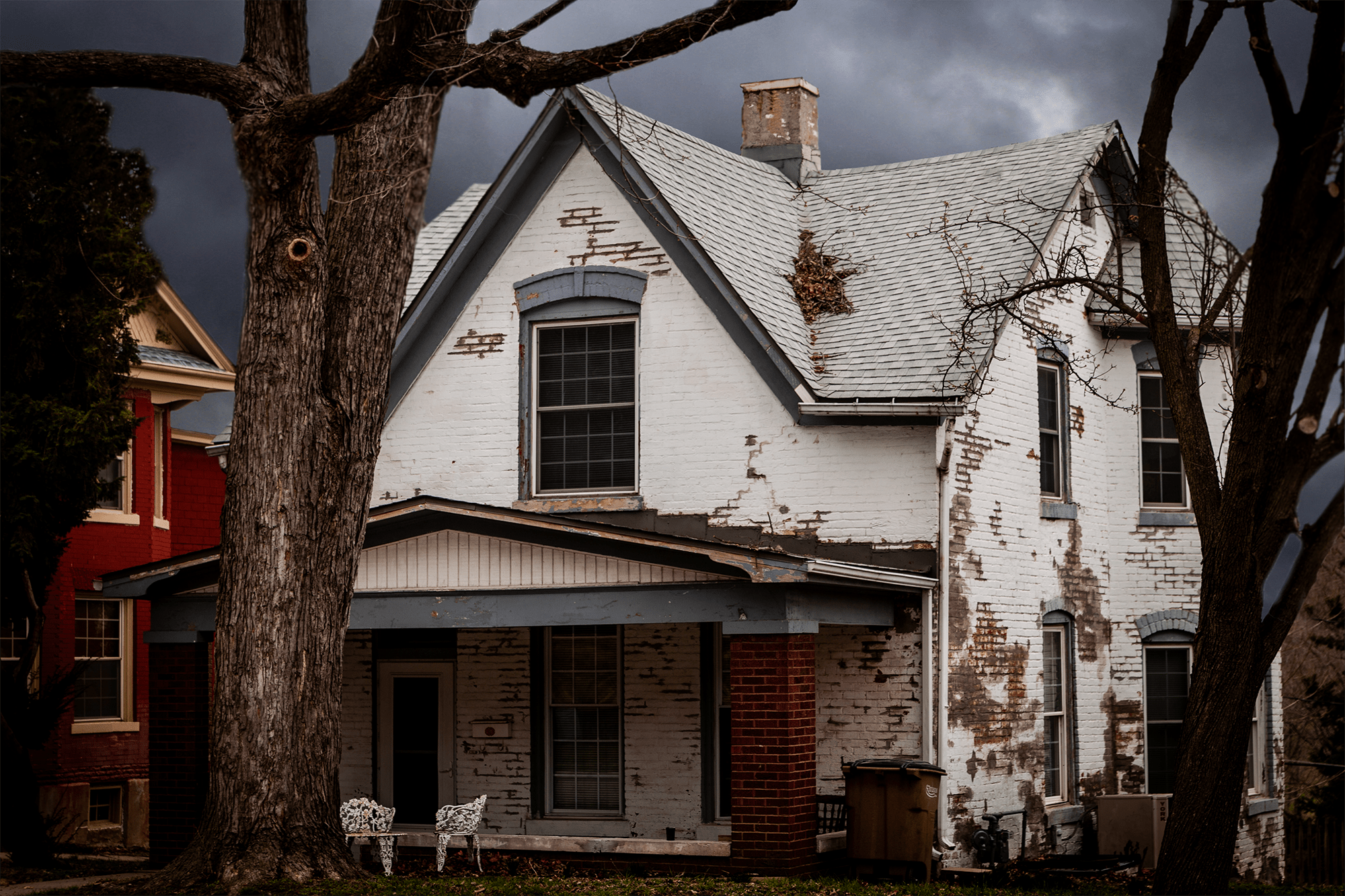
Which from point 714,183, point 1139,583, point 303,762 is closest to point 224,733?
point 303,762

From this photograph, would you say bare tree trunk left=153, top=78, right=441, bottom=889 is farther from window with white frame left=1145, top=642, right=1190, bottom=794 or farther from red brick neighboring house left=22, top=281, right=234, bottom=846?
window with white frame left=1145, top=642, right=1190, bottom=794

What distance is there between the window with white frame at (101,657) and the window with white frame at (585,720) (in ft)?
27.0

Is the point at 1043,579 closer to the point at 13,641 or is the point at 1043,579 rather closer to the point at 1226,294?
the point at 1226,294

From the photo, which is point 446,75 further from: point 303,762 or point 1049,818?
point 1049,818

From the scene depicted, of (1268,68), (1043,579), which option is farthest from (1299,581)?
(1043,579)

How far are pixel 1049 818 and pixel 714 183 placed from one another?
808 cm

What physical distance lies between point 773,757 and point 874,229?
777 cm

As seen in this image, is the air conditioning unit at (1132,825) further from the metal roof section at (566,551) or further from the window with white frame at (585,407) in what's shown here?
the window with white frame at (585,407)

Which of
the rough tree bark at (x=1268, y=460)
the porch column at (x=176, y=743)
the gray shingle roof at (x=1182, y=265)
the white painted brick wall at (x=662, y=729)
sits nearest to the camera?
the rough tree bark at (x=1268, y=460)

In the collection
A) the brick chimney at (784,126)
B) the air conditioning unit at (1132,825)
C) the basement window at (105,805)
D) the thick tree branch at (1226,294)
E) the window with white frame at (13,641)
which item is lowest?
the basement window at (105,805)

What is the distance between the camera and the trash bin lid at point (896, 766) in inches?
513

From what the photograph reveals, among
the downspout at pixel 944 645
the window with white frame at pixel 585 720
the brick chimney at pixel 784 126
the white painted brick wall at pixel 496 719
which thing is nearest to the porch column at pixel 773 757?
the downspout at pixel 944 645

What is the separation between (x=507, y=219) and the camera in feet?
54.9

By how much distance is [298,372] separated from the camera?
10.9m
